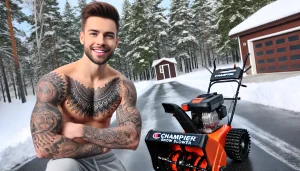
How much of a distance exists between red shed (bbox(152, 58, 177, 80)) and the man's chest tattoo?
3885cm

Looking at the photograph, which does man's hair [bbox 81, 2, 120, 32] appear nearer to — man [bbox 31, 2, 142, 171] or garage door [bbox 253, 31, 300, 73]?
man [bbox 31, 2, 142, 171]

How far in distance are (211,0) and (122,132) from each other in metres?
51.7

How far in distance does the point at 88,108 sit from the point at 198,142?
1619 mm

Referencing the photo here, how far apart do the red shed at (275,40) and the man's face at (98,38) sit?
15633 mm

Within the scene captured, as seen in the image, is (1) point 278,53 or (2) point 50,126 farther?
(1) point 278,53

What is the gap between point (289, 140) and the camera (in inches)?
191

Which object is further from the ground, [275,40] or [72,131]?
[275,40]

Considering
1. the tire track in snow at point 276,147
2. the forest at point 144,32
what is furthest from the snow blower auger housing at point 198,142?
the forest at point 144,32

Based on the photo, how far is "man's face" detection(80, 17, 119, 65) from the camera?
68.6 inches

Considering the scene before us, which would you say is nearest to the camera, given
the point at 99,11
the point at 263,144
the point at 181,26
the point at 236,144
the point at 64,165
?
the point at 64,165

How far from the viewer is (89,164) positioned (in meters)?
1.80

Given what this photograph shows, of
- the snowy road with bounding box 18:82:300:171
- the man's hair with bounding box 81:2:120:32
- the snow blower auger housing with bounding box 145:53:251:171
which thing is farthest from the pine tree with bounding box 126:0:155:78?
the man's hair with bounding box 81:2:120:32

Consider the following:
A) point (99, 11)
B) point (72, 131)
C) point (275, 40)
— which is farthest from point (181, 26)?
point (72, 131)

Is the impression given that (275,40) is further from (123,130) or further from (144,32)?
(144,32)
